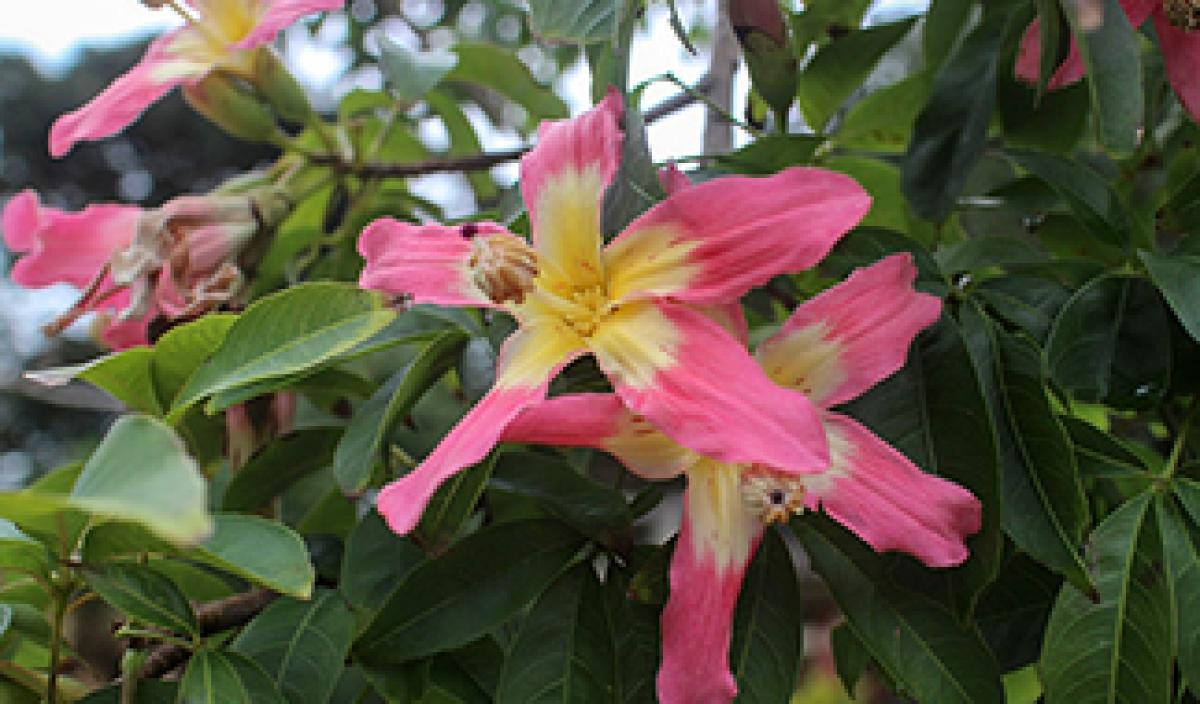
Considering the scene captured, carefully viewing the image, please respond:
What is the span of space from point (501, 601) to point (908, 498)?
0.17m

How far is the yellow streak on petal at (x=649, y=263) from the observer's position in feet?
1.28

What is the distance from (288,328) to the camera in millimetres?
428

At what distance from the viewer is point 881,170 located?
64 cm

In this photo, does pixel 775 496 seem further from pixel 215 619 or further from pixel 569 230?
pixel 215 619

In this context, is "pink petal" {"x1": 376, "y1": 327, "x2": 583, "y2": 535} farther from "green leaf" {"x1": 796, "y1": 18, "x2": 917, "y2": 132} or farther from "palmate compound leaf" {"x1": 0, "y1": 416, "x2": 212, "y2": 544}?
"green leaf" {"x1": 796, "y1": 18, "x2": 917, "y2": 132}

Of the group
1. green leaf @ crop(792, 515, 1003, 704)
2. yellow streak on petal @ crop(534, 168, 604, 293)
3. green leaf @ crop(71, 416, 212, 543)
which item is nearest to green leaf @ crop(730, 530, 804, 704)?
green leaf @ crop(792, 515, 1003, 704)

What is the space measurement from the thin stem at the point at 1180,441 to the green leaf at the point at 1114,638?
1.8 inches

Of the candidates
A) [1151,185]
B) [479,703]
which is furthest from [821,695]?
[479,703]

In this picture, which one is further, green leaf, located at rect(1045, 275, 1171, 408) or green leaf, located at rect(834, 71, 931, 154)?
green leaf, located at rect(834, 71, 931, 154)

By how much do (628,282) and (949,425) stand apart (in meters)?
0.13

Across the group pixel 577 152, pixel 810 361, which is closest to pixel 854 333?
pixel 810 361

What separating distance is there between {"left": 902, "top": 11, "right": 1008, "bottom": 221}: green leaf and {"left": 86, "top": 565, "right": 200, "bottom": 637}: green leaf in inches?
15.3

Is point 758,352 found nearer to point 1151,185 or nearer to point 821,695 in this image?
point 1151,185

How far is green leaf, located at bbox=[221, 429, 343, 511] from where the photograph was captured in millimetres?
541
